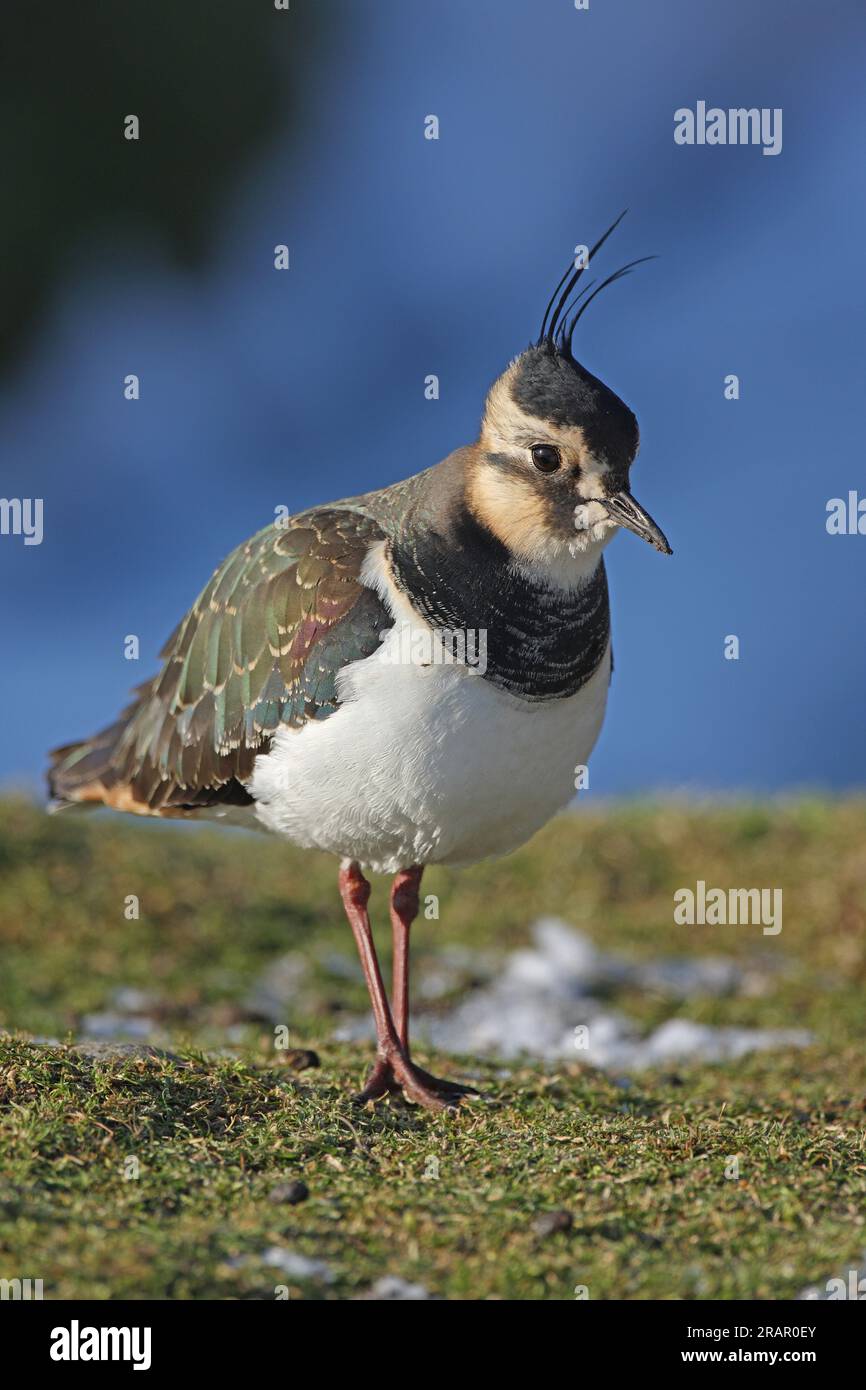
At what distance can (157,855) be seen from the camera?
1044cm

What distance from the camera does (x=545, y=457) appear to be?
18.1 ft

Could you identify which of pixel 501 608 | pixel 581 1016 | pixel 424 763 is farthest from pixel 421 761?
pixel 581 1016

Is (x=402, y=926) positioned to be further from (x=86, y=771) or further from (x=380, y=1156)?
(x=86, y=771)

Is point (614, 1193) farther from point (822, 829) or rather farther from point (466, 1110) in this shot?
point (822, 829)

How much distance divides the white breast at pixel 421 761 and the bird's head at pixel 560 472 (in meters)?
0.53

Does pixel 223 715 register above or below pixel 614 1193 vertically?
above

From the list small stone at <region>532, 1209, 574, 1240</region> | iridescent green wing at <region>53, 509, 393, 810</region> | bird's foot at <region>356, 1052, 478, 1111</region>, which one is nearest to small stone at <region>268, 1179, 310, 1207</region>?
small stone at <region>532, 1209, 574, 1240</region>

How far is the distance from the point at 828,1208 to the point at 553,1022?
11.2ft

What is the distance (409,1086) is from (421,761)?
1.29 metres

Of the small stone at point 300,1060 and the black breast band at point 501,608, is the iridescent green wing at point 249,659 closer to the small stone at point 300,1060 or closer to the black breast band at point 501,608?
the black breast band at point 501,608
